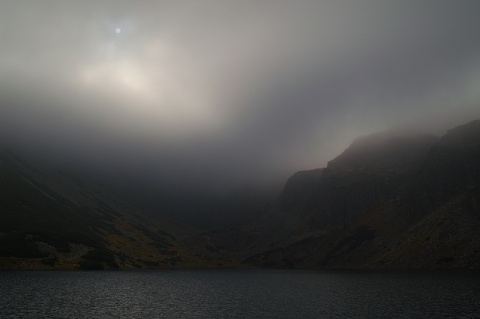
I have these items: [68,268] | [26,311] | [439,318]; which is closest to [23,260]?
[68,268]

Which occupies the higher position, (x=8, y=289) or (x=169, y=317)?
(x=8, y=289)

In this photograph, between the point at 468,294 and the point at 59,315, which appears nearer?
the point at 59,315

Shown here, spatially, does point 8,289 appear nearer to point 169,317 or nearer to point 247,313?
point 169,317

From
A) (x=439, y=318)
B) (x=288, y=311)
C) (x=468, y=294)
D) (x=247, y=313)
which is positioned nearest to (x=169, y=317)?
(x=247, y=313)

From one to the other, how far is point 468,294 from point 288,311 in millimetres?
46684

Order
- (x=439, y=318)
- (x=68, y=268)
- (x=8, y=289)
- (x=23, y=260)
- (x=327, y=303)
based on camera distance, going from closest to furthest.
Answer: (x=439, y=318), (x=327, y=303), (x=8, y=289), (x=23, y=260), (x=68, y=268)

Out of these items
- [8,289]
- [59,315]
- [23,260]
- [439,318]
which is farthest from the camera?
[23,260]

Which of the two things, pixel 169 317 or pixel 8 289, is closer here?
pixel 169 317

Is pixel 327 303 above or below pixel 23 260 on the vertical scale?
below

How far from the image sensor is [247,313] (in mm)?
68938


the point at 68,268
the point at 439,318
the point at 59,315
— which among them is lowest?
the point at 439,318

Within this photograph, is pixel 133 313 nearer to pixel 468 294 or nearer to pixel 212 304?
pixel 212 304

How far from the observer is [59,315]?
62.2 meters

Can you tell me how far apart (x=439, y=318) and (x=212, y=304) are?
46705 mm
